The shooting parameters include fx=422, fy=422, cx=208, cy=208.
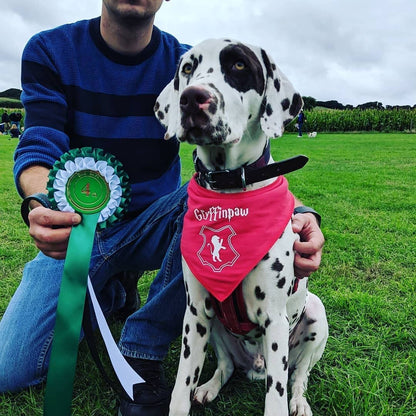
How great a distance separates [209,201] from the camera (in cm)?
206

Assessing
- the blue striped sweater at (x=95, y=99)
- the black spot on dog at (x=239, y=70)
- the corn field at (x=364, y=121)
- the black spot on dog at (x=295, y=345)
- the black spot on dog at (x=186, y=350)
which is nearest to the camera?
the black spot on dog at (x=239, y=70)

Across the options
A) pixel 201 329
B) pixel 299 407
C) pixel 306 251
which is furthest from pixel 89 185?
pixel 299 407

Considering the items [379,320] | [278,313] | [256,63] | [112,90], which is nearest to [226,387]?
[278,313]

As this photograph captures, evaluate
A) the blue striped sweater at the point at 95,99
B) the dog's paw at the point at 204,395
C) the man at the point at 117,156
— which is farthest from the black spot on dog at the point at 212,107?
the dog's paw at the point at 204,395

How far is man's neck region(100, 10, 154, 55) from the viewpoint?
9.10 feet

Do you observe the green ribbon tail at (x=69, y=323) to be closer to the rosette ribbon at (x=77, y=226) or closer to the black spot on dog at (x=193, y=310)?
the rosette ribbon at (x=77, y=226)

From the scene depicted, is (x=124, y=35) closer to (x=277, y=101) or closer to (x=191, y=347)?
(x=277, y=101)

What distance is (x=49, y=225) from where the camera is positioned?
2168mm

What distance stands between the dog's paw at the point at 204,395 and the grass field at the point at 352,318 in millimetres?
44

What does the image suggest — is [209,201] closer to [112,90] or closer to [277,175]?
[277,175]

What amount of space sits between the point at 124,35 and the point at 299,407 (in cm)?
248

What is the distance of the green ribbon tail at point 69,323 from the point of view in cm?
194

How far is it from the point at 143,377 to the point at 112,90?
5.99ft

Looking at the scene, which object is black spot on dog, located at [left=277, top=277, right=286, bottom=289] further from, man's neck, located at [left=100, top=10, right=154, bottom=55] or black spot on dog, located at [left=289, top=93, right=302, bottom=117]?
man's neck, located at [left=100, top=10, right=154, bottom=55]
